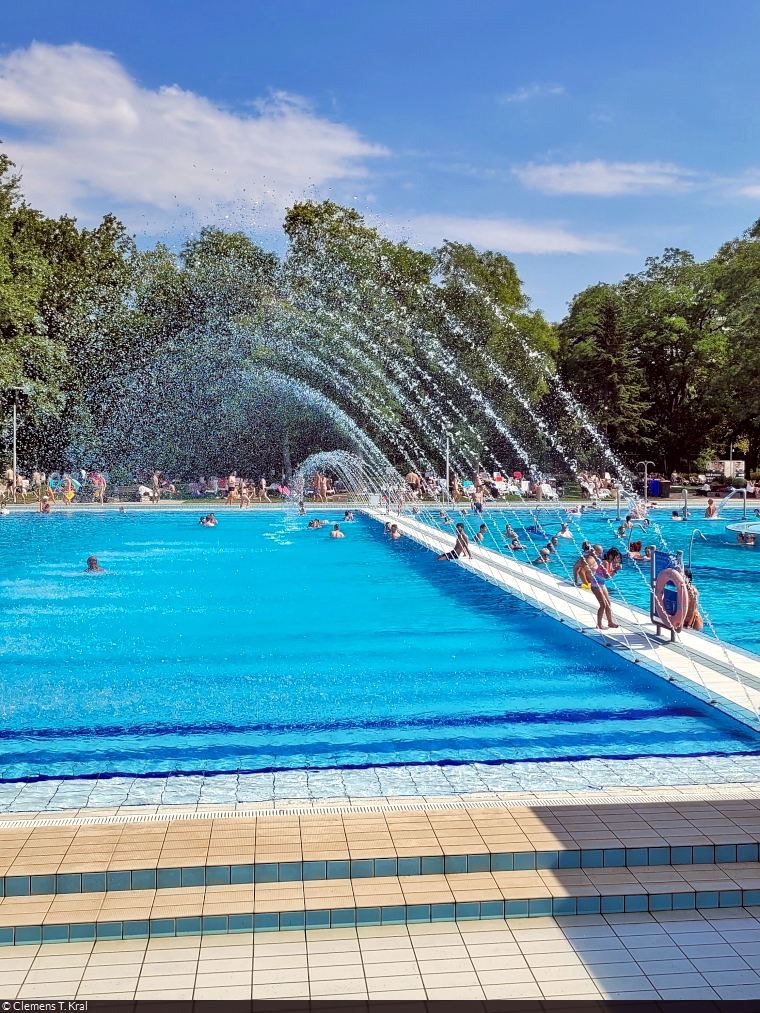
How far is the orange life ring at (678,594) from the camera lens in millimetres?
9414

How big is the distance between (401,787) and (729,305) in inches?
1578

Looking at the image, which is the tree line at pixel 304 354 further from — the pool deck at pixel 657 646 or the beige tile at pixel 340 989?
the beige tile at pixel 340 989

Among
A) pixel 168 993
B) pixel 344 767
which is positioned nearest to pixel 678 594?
pixel 344 767

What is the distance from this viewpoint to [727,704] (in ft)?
24.3

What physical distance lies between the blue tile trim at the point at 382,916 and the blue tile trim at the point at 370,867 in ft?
0.83

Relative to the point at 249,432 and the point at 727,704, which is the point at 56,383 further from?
the point at 727,704

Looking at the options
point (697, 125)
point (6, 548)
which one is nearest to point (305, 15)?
point (697, 125)

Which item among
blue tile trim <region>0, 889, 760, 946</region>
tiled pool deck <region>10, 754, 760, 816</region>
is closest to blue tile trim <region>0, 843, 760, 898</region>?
blue tile trim <region>0, 889, 760, 946</region>

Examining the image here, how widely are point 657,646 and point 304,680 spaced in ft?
11.8

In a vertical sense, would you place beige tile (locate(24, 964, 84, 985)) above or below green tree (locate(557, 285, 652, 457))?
below

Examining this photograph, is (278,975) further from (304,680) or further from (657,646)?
(657,646)

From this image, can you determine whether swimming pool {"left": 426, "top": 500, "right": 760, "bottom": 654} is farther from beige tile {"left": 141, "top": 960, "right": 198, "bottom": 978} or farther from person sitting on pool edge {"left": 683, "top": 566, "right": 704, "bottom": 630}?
beige tile {"left": 141, "top": 960, "right": 198, "bottom": 978}

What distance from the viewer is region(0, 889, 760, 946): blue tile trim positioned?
4.00 metres

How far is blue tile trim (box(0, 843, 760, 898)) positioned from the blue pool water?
6.17ft
